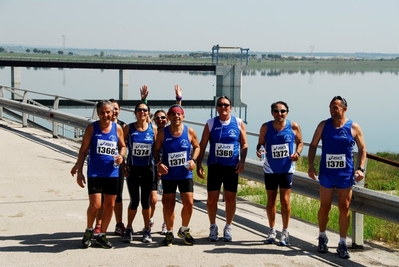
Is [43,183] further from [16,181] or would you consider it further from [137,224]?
[137,224]

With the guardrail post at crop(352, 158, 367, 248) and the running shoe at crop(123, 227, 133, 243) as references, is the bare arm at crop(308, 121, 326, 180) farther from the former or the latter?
the running shoe at crop(123, 227, 133, 243)

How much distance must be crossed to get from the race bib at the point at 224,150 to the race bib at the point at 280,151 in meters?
0.51

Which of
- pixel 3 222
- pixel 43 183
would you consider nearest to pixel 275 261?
pixel 3 222

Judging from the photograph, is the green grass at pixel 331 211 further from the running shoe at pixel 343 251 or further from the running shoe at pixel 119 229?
the running shoe at pixel 119 229

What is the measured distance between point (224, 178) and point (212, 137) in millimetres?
524

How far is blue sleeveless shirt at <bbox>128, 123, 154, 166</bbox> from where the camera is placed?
8359 millimetres

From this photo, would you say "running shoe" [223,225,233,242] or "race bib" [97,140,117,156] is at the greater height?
"race bib" [97,140,117,156]

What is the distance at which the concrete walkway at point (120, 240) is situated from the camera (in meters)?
7.50

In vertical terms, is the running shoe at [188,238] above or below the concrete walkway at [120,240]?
above

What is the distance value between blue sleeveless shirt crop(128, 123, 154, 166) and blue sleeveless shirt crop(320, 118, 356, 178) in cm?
210

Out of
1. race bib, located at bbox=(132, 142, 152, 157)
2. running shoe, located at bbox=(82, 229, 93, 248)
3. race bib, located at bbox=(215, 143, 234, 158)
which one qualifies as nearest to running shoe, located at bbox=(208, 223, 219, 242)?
race bib, located at bbox=(215, 143, 234, 158)

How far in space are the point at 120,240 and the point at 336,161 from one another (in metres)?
2.74

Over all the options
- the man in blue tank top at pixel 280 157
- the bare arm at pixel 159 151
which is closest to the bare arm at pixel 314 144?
the man in blue tank top at pixel 280 157

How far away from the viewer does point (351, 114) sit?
60.7 m
